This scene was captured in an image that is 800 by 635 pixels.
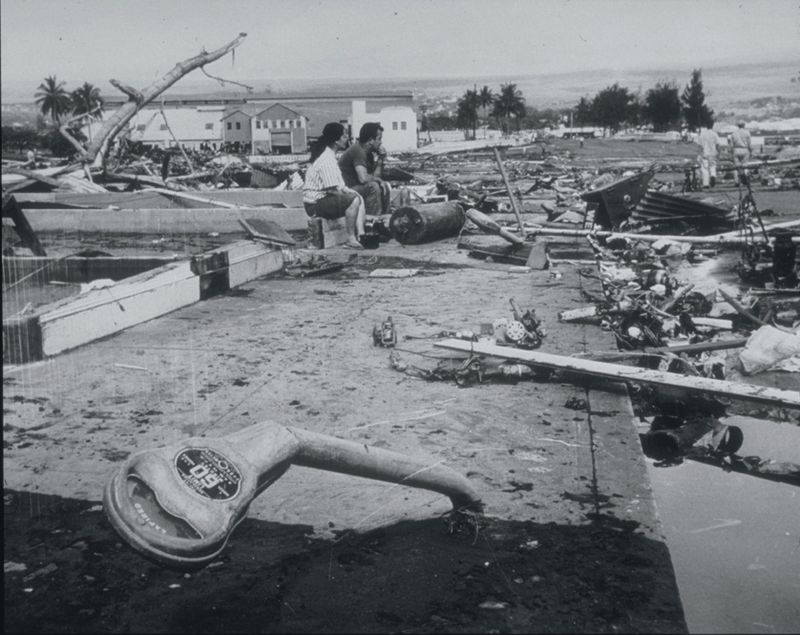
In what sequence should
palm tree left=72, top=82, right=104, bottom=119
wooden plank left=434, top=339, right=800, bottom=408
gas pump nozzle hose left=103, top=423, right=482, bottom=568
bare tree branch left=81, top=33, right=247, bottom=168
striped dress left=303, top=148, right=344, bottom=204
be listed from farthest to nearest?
bare tree branch left=81, top=33, right=247, bottom=168 < striped dress left=303, top=148, right=344, bottom=204 < palm tree left=72, top=82, right=104, bottom=119 < wooden plank left=434, top=339, right=800, bottom=408 < gas pump nozzle hose left=103, top=423, right=482, bottom=568

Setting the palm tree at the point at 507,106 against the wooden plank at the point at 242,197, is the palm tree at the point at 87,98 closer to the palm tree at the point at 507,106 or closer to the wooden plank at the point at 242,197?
the wooden plank at the point at 242,197

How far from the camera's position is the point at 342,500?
324cm

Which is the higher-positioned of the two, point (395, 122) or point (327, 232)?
point (395, 122)

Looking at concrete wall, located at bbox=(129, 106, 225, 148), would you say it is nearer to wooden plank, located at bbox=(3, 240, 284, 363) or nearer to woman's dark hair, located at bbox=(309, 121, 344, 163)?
woman's dark hair, located at bbox=(309, 121, 344, 163)

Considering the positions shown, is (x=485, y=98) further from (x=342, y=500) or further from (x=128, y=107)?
(x=342, y=500)

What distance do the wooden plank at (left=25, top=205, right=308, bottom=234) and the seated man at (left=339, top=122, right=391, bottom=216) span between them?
128 centimetres

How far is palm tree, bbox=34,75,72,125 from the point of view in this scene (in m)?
3.05

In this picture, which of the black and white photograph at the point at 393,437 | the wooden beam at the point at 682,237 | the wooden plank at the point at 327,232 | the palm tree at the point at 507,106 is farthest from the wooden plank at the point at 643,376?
the palm tree at the point at 507,106

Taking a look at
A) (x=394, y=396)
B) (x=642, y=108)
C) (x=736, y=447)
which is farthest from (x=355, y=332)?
(x=642, y=108)

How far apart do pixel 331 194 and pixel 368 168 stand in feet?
6.46

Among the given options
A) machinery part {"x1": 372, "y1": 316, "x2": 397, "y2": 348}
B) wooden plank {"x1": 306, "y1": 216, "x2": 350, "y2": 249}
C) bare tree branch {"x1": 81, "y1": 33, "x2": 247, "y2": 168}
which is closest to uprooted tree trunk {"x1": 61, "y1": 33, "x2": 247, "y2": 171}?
bare tree branch {"x1": 81, "y1": 33, "x2": 247, "y2": 168}

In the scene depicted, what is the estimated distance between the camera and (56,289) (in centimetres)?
791

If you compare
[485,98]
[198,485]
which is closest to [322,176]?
[198,485]

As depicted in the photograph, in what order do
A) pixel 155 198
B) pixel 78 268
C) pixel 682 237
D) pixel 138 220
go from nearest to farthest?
pixel 78 268 < pixel 682 237 < pixel 138 220 < pixel 155 198
